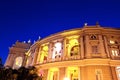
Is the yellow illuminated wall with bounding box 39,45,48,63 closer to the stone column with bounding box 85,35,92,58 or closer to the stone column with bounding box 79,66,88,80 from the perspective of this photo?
the stone column with bounding box 85,35,92,58

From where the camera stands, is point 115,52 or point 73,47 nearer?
point 115,52

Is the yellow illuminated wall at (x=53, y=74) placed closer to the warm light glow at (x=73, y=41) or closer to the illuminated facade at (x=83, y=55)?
the illuminated facade at (x=83, y=55)

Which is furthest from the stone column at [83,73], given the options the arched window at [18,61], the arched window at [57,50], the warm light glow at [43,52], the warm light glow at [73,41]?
the arched window at [18,61]

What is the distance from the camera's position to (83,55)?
2403 cm

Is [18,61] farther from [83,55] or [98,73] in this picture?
[98,73]

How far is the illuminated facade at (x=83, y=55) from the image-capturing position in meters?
22.0

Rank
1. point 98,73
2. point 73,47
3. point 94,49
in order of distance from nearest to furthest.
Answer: point 98,73 → point 94,49 → point 73,47

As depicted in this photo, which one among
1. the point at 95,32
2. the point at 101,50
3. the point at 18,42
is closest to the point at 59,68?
the point at 101,50

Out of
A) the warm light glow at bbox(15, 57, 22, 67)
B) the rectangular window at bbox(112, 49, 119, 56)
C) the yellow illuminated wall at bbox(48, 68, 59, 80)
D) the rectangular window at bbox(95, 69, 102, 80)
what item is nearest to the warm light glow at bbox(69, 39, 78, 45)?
the yellow illuminated wall at bbox(48, 68, 59, 80)

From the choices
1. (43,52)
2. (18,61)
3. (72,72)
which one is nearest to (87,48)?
(72,72)

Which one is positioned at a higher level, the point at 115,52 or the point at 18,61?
the point at 18,61

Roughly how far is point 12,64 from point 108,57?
25.3 meters

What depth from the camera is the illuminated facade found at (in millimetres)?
22047

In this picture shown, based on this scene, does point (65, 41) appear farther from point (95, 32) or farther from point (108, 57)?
point (108, 57)
